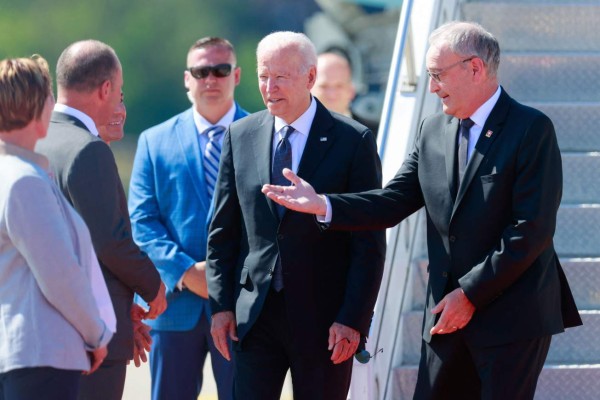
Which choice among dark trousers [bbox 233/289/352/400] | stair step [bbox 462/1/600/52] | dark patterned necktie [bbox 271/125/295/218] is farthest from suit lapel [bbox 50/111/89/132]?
stair step [bbox 462/1/600/52]

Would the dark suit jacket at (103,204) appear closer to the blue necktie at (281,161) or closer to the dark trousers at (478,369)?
the blue necktie at (281,161)

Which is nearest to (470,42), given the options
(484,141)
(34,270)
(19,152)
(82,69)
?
(484,141)

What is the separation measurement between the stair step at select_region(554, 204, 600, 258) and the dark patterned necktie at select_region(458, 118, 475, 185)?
2.15m

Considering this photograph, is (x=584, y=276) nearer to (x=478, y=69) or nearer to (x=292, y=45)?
(x=478, y=69)

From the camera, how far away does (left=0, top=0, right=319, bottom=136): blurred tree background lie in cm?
988

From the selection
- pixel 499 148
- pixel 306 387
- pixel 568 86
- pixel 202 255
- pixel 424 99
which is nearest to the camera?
pixel 499 148

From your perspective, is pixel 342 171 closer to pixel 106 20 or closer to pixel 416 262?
pixel 416 262

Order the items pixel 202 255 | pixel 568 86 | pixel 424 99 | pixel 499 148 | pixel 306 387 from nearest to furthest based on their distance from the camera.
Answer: pixel 499 148 → pixel 306 387 → pixel 202 255 → pixel 424 99 → pixel 568 86

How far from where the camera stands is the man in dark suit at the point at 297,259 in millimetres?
4793

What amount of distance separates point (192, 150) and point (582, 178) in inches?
88.4

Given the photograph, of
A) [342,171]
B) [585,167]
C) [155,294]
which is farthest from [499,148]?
[585,167]

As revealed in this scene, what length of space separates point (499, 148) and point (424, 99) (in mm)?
2277

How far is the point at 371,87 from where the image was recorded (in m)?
9.88

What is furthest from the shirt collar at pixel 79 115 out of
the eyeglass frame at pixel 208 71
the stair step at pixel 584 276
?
the stair step at pixel 584 276
